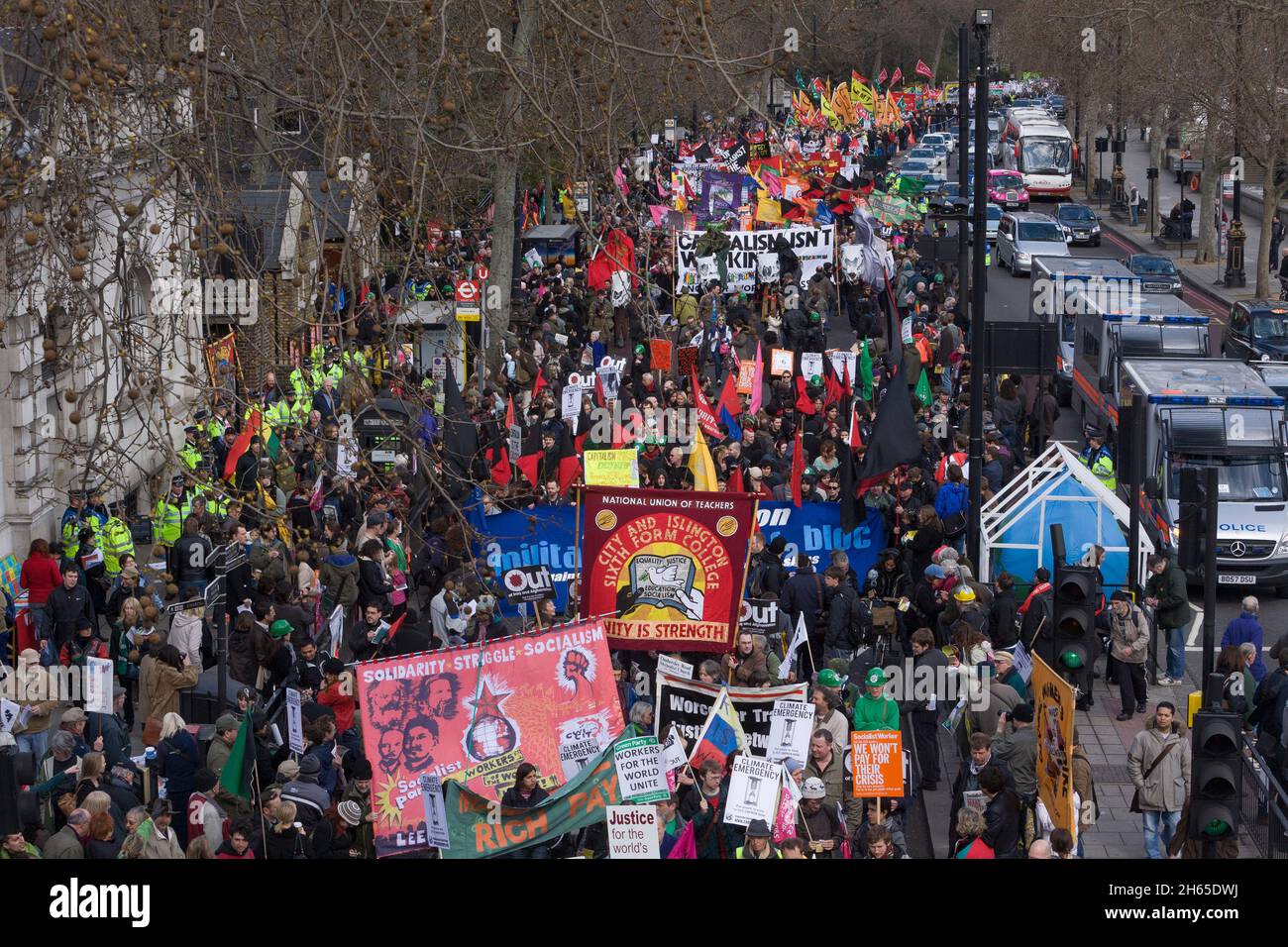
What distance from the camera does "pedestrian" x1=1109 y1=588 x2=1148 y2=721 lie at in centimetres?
1500

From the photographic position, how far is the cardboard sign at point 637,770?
34.6ft

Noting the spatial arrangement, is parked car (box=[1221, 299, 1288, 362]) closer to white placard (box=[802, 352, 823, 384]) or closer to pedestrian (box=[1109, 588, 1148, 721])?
white placard (box=[802, 352, 823, 384])

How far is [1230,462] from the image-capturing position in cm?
2055

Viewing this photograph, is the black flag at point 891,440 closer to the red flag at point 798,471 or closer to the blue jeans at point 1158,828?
the red flag at point 798,471

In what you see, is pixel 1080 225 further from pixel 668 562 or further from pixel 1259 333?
pixel 668 562

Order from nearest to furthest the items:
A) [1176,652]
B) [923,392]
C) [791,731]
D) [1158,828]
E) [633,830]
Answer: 1. [633,830]
2. [791,731]
3. [1158,828]
4. [1176,652]
5. [923,392]

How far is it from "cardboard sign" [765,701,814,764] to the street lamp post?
531cm

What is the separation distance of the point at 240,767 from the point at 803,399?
13400 millimetres

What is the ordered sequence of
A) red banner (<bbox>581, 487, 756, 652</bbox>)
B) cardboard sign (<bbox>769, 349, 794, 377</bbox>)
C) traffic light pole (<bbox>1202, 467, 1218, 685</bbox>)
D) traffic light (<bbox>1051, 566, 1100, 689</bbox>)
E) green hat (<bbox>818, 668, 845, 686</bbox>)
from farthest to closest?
cardboard sign (<bbox>769, 349, 794, 377</bbox>) < red banner (<bbox>581, 487, 756, 652</bbox>) < green hat (<bbox>818, 668, 845, 686</bbox>) < traffic light pole (<bbox>1202, 467, 1218, 685</bbox>) < traffic light (<bbox>1051, 566, 1100, 689</bbox>)

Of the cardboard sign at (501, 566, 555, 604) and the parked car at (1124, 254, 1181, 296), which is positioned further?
the parked car at (1124, 254, 1181, 296)

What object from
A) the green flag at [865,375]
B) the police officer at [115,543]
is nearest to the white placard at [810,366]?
the green flag at [865,375]

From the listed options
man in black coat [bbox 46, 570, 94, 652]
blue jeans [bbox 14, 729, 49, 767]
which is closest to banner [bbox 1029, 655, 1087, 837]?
Result: blue jeans [bbox 14, 729, 49, 767]

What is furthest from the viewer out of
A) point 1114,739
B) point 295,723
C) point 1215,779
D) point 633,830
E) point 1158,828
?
point 1114,739

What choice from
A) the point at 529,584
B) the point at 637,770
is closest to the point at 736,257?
the point at 529,584
